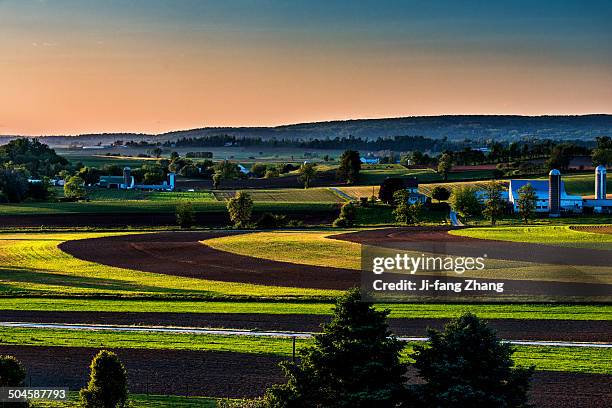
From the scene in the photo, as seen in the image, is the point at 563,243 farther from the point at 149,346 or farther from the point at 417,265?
the point at 149,346

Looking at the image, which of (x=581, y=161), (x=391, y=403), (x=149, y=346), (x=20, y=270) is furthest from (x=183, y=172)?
(x=391, y=403)

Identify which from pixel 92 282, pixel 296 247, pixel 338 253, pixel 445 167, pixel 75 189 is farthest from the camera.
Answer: pixel 445 167

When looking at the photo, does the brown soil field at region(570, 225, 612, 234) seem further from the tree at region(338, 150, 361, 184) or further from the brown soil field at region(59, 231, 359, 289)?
the tree at region(338, 150, 361, 184)

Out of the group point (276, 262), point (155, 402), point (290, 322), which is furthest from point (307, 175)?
point (155, 402)

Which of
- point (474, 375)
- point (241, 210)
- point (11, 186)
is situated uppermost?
point (11, 186)

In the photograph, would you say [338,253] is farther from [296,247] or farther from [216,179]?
[216,179]

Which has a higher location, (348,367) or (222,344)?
(348,367)

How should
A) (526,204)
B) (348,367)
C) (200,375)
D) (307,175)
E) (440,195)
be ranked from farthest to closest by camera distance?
(307,175) < (440,195) < (526,204) < (200,375) < (348,367)
